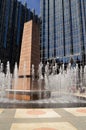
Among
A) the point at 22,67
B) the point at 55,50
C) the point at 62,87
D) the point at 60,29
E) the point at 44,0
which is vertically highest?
the point at 44,0

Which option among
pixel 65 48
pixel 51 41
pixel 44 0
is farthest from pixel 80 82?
pixel 44 0

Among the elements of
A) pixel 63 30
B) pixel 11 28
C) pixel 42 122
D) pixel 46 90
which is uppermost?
pixel 11 28

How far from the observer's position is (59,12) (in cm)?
7306

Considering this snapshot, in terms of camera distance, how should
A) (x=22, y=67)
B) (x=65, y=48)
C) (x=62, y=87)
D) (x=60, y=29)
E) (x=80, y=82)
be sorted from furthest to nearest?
(x=60, y=29), (x=65, y=48), (x=80, y=82), (x=62, y=87), (x=22, y=67)

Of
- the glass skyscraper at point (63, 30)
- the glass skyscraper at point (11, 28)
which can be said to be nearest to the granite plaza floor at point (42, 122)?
the glass skyscraper at point (63, 30)

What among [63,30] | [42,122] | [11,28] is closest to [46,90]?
[42,122]

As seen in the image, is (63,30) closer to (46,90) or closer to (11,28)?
(11,28)

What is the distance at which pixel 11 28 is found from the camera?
227 feet

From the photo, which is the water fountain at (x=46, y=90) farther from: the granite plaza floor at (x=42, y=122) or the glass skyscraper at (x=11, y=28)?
the glass skyscraper at (x=11, y=28)

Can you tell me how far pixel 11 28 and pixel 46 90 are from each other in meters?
58.2

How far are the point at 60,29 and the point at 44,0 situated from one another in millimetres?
21619

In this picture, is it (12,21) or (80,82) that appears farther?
(12,21)

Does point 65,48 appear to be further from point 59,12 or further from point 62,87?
point 62,87

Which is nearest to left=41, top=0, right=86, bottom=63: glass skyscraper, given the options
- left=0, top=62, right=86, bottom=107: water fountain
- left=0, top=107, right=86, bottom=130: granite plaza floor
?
left=0, top=62, right=86, bottom=107: water fountain
